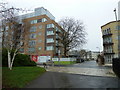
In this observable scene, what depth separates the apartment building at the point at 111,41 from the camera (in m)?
32.7

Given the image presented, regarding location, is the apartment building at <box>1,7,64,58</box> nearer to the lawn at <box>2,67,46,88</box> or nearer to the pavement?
the pavement

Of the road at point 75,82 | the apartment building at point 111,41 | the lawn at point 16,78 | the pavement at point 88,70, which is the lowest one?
the pavement at point 88,70

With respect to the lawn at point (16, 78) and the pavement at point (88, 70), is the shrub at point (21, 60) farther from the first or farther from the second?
the lawn at point (16, 78)

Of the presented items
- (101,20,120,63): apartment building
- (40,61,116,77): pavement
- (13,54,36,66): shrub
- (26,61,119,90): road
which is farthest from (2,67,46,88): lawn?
(101,20,120,63): apartment building

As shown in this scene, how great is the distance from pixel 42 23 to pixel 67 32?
1465cm

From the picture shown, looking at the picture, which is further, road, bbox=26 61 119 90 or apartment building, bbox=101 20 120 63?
apartment building, bbox=101 20 120 63

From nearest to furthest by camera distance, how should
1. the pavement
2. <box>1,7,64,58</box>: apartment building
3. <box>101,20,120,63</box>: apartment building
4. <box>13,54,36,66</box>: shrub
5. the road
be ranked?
the road, the pavement, <box>13,54,36,66</box>: shrub, <box>101,20,120,63</box>: apartment building, <box>1,7,64,58</box>: apartment building

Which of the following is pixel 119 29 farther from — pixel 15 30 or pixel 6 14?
pixel 6 14

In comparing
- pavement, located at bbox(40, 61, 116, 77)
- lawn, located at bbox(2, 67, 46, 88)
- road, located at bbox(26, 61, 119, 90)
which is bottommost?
pavement, located at bbox(40, 61, 116, 77)

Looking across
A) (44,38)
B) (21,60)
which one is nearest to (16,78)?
(21,60)

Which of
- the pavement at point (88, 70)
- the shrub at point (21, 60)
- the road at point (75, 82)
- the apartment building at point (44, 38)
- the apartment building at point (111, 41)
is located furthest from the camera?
the apartment building at point (44, 38)

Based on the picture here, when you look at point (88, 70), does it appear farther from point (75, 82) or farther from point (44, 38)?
point (44, 38)

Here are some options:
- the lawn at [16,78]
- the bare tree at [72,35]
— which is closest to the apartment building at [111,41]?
the bare tree at [72,35]

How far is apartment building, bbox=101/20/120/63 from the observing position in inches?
1287
